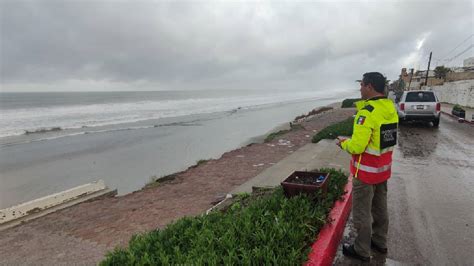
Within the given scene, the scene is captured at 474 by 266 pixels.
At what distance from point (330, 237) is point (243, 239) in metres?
0.98

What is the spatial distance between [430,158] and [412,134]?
4.33 metres

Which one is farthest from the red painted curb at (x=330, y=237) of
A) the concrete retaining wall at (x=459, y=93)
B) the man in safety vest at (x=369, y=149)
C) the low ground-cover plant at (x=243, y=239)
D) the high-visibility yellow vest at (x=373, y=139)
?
the concrete retaining wall at (x=459, y=93)

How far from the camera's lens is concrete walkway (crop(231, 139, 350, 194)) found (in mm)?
6270

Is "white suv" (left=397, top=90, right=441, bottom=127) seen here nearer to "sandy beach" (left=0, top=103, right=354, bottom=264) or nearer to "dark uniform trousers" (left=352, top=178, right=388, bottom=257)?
"sandy beach" (left=0, top=103, right=354, bottom=264)

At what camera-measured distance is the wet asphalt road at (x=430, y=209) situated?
3.36 m

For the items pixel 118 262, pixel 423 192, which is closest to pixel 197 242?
pixel 118 262

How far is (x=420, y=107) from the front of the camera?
1340cm

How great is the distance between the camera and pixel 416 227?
13.2 ft

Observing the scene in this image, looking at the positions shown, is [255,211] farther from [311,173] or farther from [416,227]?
[416,227]

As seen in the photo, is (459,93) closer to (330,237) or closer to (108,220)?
(330,237)

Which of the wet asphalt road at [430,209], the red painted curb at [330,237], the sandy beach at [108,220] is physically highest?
the red painted curb at [330,237]

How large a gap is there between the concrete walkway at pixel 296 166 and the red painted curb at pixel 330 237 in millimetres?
1984

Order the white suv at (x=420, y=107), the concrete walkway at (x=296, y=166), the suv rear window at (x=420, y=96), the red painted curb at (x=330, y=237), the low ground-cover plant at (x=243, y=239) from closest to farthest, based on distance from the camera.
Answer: the low ground-cover plant at (x=243, y=239) → the red painted curb at (x=330, y=237) → the concrete walkway at (x=296, y=166) → the white suv at (x=420, y=107) → the suv rear window at (x=420, y=96)

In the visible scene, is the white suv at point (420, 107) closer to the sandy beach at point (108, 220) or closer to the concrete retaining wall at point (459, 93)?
the sandy beach at point (108, 220)
